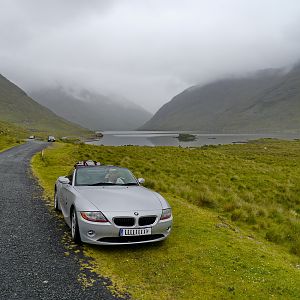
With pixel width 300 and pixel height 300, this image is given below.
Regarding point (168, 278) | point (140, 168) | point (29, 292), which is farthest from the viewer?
point (140, 168)

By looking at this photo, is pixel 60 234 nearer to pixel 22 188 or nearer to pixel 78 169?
pixel 78 169

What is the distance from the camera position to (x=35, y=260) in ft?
23.2

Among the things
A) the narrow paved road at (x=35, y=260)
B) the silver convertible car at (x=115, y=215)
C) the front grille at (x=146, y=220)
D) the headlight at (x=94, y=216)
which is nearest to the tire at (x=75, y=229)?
the silver convertible car at (x=115, y=215)

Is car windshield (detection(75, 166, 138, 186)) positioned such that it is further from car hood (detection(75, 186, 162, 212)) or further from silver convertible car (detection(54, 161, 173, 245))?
car hood (detection(75, 186, 162, 212))

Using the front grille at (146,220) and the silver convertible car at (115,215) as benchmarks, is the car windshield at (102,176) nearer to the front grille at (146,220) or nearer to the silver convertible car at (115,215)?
the silver convertible car at (115,215)

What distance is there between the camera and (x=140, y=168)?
1133 inches

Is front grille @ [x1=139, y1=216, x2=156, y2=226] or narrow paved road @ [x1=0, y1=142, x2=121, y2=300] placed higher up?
front grille @ [x1=139, y1=216, x2=156, y2=226]

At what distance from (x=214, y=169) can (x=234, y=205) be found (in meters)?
15.1

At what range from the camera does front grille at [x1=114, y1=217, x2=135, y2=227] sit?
745 cm

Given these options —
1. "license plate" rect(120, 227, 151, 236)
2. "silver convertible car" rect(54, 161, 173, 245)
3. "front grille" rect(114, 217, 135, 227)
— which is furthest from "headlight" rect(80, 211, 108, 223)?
"license plate" rect(120, 227, 151, 236)

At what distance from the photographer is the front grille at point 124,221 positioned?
745 cm

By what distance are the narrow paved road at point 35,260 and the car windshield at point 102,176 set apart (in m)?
1.48

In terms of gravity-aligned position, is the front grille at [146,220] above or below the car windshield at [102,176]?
below

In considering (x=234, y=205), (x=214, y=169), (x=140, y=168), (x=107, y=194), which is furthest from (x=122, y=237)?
(x=214, y=169)
